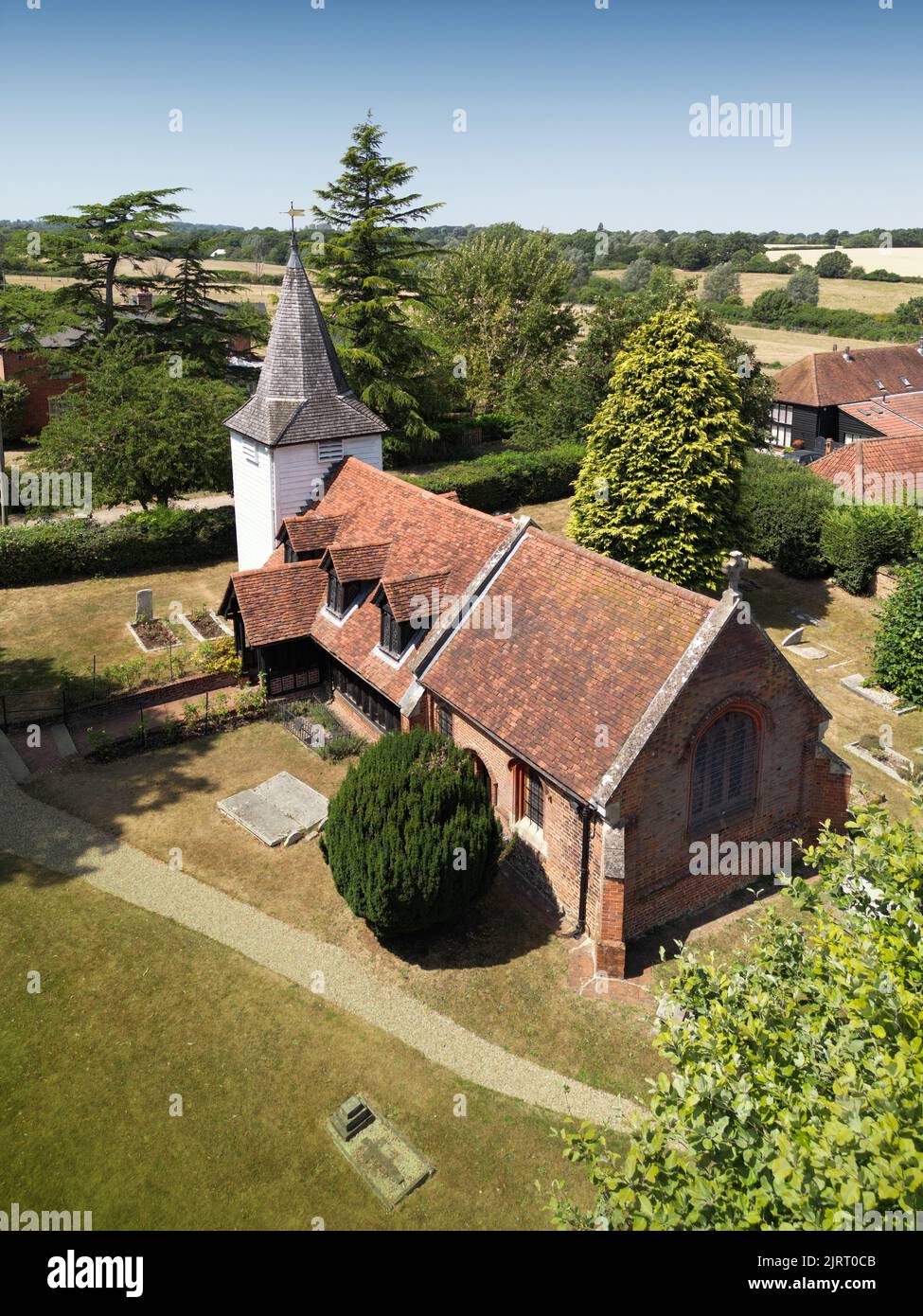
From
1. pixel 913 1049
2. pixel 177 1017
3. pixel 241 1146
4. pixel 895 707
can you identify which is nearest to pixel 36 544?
pixel 177 1017

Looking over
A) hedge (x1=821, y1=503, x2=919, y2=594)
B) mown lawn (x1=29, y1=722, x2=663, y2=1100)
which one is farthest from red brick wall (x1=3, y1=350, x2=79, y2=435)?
hedge (x1=821, y1=503, x2=919, y2=594)

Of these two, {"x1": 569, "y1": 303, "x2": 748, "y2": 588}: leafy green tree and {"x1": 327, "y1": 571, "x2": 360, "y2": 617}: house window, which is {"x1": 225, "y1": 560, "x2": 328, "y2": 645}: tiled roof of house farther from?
{"x1": 569, "y1": 303, "x2": 748, "y2": 588}: leafy green tree

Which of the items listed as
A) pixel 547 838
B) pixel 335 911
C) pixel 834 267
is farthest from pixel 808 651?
pixel 834 267

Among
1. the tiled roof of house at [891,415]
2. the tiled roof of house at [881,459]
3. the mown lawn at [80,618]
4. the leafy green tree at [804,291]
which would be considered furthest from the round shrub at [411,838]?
the leafy green tree at [804,291]

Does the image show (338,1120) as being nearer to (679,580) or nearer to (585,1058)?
(585,1058)

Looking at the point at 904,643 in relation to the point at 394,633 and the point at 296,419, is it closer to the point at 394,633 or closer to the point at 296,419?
the point at 394,633
